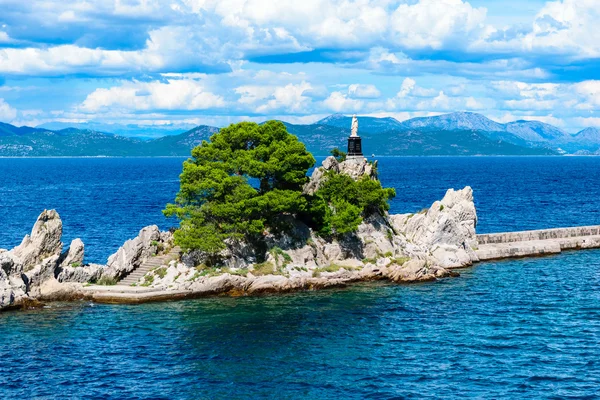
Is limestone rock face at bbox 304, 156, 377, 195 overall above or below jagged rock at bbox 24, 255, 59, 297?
above

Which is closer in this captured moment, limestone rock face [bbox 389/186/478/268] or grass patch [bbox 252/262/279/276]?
grass patch [bbox 252/262/279/276]

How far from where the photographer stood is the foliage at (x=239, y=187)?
72.1 meters

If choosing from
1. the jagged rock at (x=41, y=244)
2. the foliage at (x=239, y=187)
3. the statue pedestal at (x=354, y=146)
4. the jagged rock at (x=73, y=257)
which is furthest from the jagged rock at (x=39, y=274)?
the statue pedestal at (x=354, y=146)

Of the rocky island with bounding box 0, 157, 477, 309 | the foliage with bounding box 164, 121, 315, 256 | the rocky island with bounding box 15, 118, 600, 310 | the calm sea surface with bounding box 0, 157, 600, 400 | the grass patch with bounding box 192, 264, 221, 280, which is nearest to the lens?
the calm sea surface with bounding box 0, 157, 600, 400

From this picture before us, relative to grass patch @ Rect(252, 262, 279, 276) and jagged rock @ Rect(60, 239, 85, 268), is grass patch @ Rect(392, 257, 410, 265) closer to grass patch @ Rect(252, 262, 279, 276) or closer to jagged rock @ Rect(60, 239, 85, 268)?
grass patch @ Rect(252, 262, 279, 276)

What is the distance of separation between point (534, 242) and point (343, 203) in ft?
96.4

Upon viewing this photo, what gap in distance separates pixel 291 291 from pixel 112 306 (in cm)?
1650

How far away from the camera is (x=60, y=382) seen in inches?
1860

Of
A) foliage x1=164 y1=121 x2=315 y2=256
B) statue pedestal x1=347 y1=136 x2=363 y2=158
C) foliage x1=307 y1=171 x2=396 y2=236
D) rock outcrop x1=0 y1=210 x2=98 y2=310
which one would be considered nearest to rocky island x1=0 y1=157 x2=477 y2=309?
rock outcrop x1=0 y1=210 x2=98 y2=310

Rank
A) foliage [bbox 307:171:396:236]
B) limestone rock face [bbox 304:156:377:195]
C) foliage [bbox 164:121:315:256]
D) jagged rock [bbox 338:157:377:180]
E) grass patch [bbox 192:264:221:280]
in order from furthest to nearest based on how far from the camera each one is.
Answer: jagged rock [bbox 338:157:377:180] < limestone rock face [bbox 304:156:377:195] < foliage [bbox 307:171:396:236] < foliage [bbox 164:121:315:256] < grass patch [bbox 192:264:221:280]

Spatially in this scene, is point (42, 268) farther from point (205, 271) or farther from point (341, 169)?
point (341, 169)

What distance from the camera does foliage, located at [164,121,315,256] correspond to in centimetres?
7206

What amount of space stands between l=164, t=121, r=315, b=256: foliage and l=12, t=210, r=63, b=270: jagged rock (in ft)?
35.0

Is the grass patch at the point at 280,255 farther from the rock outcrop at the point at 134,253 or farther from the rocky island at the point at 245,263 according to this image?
the rock outcrop at the point at 134,253
